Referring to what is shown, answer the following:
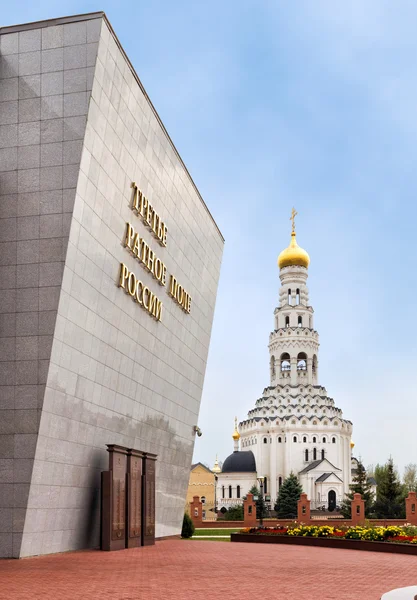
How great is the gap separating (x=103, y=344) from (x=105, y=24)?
8593mm

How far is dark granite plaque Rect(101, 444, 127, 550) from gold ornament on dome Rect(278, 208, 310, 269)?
78741 mm

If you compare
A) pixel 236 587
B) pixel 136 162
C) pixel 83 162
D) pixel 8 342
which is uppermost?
pixel 136 162

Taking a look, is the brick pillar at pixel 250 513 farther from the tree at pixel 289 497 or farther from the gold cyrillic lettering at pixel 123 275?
the gold cyrillic lettering at pixel 123 275

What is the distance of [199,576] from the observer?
14.6 m

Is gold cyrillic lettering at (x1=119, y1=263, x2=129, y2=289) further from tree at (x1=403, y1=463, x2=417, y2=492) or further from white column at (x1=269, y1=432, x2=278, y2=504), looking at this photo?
tree at (x1=403, y1=463, x2=417, y2=492)

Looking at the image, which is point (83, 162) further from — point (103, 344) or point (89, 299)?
point (103, 344)

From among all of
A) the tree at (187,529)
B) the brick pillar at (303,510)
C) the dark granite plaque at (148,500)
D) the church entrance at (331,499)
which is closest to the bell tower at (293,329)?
the church entrance at (331,499)

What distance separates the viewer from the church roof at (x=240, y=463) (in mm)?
96000

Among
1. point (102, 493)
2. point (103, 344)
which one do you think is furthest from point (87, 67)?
point (102, 493)

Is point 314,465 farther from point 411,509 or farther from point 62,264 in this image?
point 62,264

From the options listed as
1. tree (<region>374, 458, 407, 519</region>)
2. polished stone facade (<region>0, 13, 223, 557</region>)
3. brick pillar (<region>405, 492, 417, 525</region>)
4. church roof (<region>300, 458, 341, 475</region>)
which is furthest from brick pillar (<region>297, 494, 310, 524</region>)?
polished stone facade (<region>0, 13, 223, 557</region>)

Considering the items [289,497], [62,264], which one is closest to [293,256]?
[289,497]

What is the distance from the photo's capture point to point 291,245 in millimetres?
100375

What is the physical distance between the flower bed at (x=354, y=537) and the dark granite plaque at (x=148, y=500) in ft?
21.3
